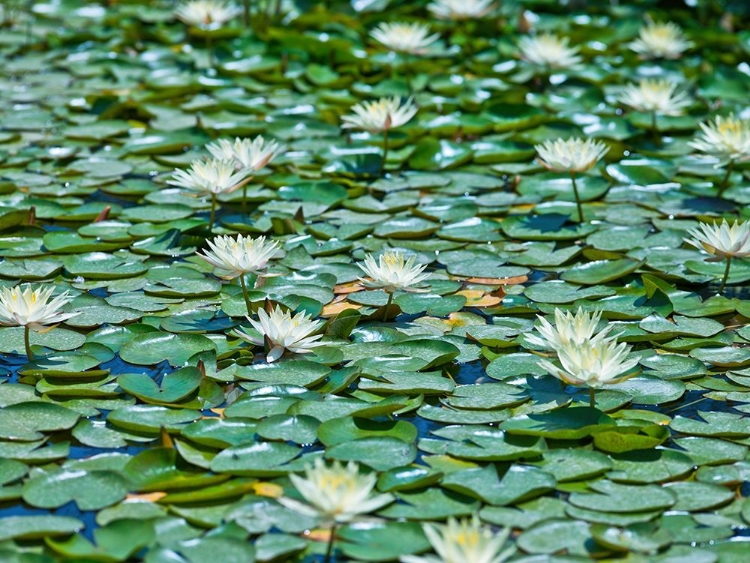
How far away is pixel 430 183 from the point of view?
16.3 feet

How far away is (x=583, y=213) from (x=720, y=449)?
187 cm

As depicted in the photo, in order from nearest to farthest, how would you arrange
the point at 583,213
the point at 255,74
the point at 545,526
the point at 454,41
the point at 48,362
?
the point at 545,526 → the point at 48,362 → the point at 583,213 → the point at 255,74 → the point at 454,41

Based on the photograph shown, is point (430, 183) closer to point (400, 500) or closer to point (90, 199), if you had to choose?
point (90, 199)

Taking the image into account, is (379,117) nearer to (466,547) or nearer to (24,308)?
(24,308)

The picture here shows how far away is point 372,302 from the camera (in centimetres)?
381

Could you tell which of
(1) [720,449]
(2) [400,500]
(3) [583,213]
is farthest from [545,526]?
(3) [583,213]

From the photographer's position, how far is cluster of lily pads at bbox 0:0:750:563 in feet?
8.68

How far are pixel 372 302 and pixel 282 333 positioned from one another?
1.94 feet

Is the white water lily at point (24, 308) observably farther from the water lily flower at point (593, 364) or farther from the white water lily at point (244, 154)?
the water lily flower at point (593, 364)

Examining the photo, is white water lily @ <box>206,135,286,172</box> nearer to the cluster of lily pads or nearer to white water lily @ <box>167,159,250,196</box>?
the cluster of lily pads

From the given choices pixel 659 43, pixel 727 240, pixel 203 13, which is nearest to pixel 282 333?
pixel 727 240

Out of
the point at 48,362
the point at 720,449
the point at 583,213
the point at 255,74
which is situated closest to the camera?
the point at 720,449

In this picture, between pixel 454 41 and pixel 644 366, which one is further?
pixel 454 41

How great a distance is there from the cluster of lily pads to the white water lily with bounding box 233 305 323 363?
1cm
